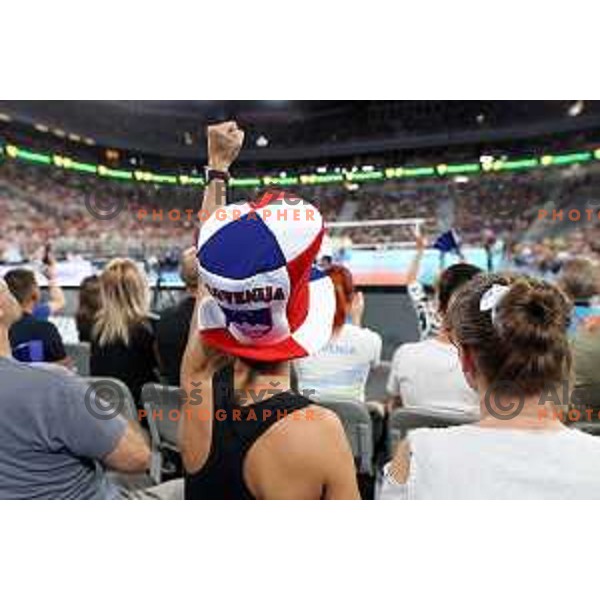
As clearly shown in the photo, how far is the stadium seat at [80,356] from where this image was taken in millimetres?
3006

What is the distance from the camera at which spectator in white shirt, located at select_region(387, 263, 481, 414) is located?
194 cm

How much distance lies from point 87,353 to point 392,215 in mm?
8858

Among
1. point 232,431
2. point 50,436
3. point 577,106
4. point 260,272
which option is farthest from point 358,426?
point 577,106

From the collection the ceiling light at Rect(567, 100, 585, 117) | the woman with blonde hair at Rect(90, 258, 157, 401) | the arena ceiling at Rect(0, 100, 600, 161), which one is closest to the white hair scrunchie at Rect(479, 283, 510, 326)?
the woman with blonde hair at Rect(90, 258, 157, 401)

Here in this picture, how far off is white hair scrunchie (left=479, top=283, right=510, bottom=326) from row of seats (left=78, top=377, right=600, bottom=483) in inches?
30.1

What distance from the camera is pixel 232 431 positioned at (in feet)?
3.13

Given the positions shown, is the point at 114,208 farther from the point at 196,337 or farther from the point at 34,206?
the point at 196,337

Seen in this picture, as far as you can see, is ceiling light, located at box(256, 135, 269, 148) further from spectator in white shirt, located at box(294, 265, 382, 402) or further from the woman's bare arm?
the woman's bare arm

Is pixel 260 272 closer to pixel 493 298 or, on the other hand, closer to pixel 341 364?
pixel 493 298

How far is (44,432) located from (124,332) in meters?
1.22

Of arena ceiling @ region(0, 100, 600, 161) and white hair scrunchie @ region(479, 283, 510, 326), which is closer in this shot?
white hair scrunchie @ region(479, 283, 510, 326)
